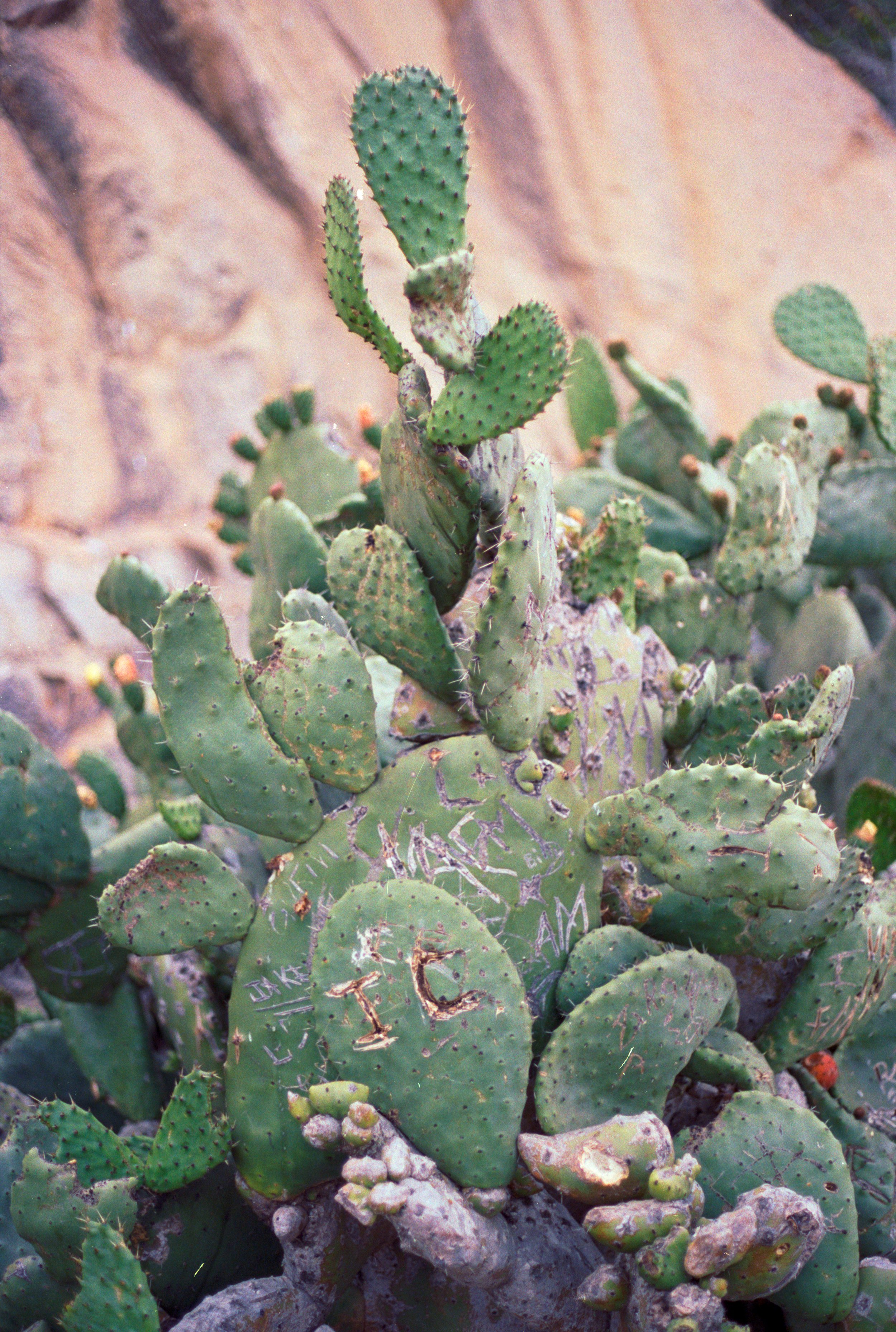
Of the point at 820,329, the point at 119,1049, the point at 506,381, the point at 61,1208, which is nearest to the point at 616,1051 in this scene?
the point at 61,1208

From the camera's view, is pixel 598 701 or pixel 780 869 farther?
pixel 598 701

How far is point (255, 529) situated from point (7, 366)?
3.36 feet

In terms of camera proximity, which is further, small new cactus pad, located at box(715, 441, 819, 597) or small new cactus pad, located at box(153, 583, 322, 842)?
small new cactus pad, located at box(715, 441, 819, 597)

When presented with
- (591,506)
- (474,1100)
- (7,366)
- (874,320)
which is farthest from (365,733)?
(874,320)

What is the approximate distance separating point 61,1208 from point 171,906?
15.7 inches

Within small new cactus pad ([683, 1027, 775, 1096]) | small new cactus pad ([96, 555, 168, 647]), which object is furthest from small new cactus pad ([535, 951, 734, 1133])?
small new cactus pad ([96, 555, 168, 647])

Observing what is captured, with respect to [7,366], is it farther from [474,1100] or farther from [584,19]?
[584,19]

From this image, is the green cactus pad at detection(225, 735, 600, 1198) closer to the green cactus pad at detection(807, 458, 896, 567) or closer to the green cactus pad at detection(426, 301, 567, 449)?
the green cactus pad at detection(426, 301, 567, 449)

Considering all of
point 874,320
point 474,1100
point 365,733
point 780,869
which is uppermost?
point 874,320

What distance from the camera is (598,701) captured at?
5.49 ft

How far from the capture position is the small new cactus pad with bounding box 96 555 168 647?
6.65 feet

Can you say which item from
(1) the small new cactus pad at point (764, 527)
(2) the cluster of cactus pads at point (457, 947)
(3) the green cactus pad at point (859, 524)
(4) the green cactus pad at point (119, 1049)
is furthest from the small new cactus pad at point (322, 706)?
(3) the green cactus pad at point (859, 524)

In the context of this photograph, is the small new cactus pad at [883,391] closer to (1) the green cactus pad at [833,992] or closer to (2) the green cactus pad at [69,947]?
(1) the green cactus pad at [833,992]

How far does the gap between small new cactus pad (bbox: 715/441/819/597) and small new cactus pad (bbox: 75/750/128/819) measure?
4.24ft
